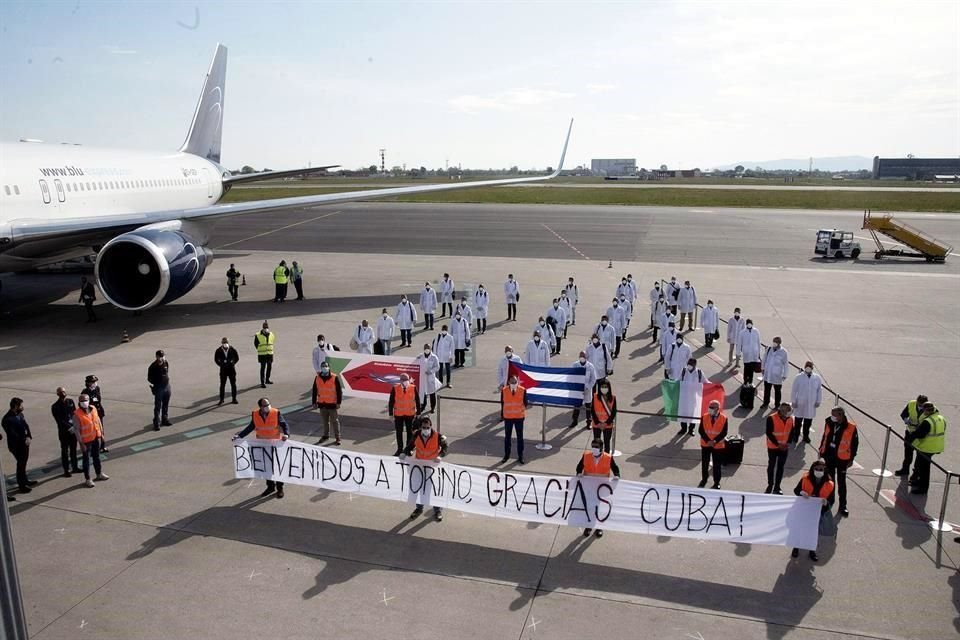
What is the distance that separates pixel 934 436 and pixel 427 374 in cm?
871

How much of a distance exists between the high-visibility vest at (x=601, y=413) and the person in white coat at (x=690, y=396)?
80.9 inches

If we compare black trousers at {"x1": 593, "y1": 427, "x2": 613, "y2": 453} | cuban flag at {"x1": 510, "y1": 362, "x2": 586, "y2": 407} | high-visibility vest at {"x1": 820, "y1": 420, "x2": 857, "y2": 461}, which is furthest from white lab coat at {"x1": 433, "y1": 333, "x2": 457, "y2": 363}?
high-visibility vest at {"x1": 820, "y1": 420, "x2": 857, "y2": 461}

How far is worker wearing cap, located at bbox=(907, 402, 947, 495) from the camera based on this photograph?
10281 mm

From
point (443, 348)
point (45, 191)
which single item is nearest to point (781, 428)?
point (443, 348)

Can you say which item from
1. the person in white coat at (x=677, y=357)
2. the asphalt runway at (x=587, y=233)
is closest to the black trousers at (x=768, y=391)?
the person in white coat at (x=677, y=357)

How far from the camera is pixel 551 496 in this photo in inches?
365

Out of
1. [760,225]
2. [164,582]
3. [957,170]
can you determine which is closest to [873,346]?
[164,582]

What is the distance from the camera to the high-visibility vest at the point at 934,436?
10.3m

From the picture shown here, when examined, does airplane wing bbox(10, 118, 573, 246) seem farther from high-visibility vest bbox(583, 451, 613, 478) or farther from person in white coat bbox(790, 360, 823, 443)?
high-visibility vest bbox(583, 451, 613, 478)

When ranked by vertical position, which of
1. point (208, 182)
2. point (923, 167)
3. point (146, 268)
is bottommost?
point (146, 268)

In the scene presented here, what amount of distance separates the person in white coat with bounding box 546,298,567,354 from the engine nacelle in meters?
10.8

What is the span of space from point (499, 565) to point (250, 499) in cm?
419

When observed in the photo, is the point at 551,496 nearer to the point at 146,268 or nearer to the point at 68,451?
the point at 68,451

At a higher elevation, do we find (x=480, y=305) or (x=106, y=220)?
(x=106, y=220)
